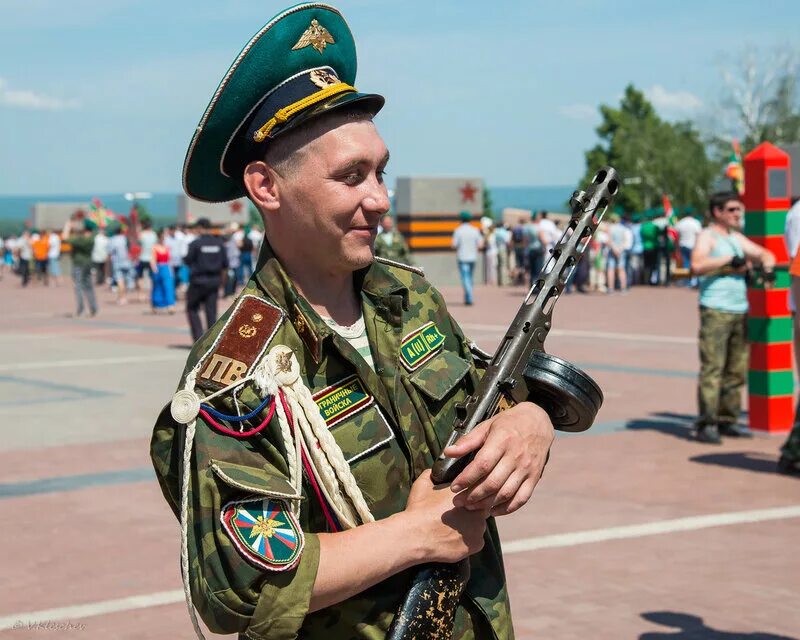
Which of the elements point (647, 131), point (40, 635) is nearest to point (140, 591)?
point (40, 635)

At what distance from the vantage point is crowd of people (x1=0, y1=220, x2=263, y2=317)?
932 inches

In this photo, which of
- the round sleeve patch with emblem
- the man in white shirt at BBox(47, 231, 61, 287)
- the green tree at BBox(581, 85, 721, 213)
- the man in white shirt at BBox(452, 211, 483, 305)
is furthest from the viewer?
the green tree at BBox(581, 85, 721, 213)

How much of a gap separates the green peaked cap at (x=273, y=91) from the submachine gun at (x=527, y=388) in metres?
0.49

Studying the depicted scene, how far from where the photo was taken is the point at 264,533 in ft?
6.88

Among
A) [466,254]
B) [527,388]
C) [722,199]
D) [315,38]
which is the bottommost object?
[466,254]

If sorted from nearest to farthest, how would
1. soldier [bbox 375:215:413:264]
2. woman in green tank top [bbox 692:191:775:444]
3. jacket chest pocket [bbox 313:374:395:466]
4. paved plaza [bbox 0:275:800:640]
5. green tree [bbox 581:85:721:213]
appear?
jacket chest pocket [bbox 313:374:395:466]
paved plaza [bbox 0:275:800:640]
woman in green tank top [bbox 692:191:775:444]
soldier [bbox 375:215:413:264]
green tree [bbox 581:85:721:213]

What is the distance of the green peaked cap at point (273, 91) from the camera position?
2.37 metres

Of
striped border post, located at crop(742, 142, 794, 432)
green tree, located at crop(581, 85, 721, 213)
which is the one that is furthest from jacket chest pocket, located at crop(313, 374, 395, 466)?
green tree, located at crop(581, 85, 721, 213)

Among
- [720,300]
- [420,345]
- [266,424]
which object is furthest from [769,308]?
[266,424]

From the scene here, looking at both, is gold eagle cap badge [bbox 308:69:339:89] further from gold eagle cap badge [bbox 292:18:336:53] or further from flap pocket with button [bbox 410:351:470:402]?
flap pocket with button [bbox 410:351:470:402]

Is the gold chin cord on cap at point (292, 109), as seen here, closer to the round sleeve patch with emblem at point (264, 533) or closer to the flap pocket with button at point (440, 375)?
the flap pocket with button at point (440, 375)

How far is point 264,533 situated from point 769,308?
338 inches

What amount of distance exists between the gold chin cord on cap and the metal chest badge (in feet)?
1.66

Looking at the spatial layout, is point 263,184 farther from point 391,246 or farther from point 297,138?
point 391,246
